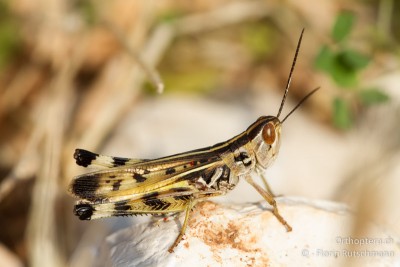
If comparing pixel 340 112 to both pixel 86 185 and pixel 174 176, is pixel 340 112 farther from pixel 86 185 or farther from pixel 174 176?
pixel 86 185

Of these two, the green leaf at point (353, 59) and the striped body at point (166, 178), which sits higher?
the green leaf at point (353, 59)

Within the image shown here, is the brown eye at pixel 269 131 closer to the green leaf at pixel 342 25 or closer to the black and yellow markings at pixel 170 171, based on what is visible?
the black and yellow markings at pixel 170 171

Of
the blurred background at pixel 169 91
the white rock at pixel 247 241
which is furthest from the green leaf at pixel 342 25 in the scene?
the white rock at pixel 247 241

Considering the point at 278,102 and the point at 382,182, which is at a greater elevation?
the point at 278,102

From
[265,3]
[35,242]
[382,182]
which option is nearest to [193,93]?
[265,3]

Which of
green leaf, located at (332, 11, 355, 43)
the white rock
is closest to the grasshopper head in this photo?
the white rock

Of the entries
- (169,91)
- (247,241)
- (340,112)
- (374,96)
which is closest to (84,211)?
(247,241)

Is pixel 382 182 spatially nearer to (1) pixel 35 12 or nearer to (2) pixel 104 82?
(2) pixel 104 82
